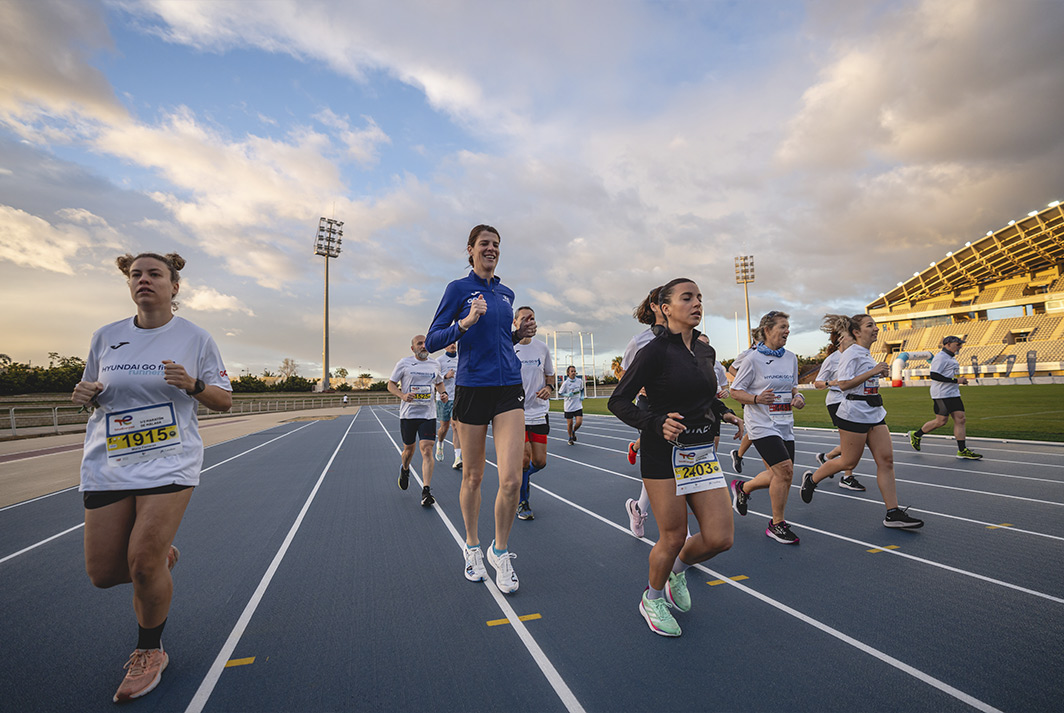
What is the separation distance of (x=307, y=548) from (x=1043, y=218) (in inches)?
2520

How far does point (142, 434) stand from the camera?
2.44 metres

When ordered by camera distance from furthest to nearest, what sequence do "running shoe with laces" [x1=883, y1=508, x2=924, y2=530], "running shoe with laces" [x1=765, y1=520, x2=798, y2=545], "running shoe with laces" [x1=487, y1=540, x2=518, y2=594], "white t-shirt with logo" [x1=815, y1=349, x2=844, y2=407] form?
1. "white t-shirt with logo" [x1=815, y1=349, x2=844, y2=407]
2. "running shoe with laces" [x1=883, y1=508, x2=924, y2=530]
3. "running shoe with laces" [x1=765, y1=520, x2=798, y2=545]
4. "running shoe with laces" [x1=487, y1=540, x2=518, y2=594]

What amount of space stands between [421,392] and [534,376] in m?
1.71

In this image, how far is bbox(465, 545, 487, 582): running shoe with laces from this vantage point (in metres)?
3.56

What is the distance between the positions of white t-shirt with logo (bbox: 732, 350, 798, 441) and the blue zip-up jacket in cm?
239

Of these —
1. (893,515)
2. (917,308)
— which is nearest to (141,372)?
(893,515)

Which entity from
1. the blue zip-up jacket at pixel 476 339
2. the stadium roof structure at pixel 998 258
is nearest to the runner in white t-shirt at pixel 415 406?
the blue zip-up jacket at pixel 476 339

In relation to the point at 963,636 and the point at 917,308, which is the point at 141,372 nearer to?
the point at 963,636

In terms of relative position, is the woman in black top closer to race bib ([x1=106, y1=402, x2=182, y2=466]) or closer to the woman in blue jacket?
the woman in blue jacket

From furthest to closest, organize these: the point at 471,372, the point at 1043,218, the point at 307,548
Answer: the point at 1043,218 < the point at 307,548 < the point at 471,372

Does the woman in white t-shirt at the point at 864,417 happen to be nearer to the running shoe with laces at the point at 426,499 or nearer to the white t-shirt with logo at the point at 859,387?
the white t-shirt with logo at the point at 859,387

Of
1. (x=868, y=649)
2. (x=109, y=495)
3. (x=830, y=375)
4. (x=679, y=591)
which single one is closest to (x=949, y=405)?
(x=830, y=375)

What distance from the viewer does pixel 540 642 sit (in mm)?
2682

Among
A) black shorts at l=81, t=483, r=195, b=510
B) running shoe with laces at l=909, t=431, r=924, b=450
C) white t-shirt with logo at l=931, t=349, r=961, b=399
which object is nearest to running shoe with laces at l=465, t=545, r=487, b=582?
black shorts at l=81, t=483, r=195, b=510
